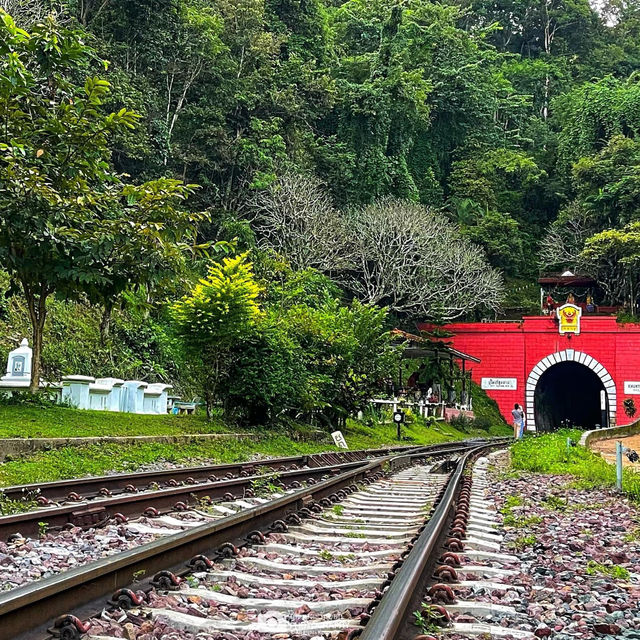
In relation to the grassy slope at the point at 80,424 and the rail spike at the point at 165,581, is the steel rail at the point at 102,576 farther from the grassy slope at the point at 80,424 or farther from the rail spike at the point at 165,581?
the grassy slope at the point at 80,424

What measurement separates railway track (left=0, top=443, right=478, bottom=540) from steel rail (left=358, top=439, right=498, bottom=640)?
7.23ft

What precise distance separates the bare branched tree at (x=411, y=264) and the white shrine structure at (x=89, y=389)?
2003 centimetres

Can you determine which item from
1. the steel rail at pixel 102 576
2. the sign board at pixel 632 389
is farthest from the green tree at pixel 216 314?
the sign board at pixel 632 389

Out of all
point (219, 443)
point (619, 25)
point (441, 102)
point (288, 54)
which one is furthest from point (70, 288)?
point (619, 25)

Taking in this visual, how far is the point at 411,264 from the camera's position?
3578 centimetres

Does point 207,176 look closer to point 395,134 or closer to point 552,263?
point 395,134

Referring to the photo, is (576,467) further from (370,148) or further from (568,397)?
(568,397)

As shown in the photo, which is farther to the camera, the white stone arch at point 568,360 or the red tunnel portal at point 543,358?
the white stone arch at point 568,360

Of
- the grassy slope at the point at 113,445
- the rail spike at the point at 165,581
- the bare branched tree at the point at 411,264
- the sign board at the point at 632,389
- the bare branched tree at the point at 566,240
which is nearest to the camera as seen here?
the rail spike at the point at 165,581

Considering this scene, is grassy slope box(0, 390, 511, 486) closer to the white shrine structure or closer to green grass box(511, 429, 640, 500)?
the white shrine structure

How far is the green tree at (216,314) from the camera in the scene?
13.8m

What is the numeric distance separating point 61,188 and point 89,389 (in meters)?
4.04

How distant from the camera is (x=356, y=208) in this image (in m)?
38.8

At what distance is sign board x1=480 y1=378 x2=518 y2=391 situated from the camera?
38.6m
